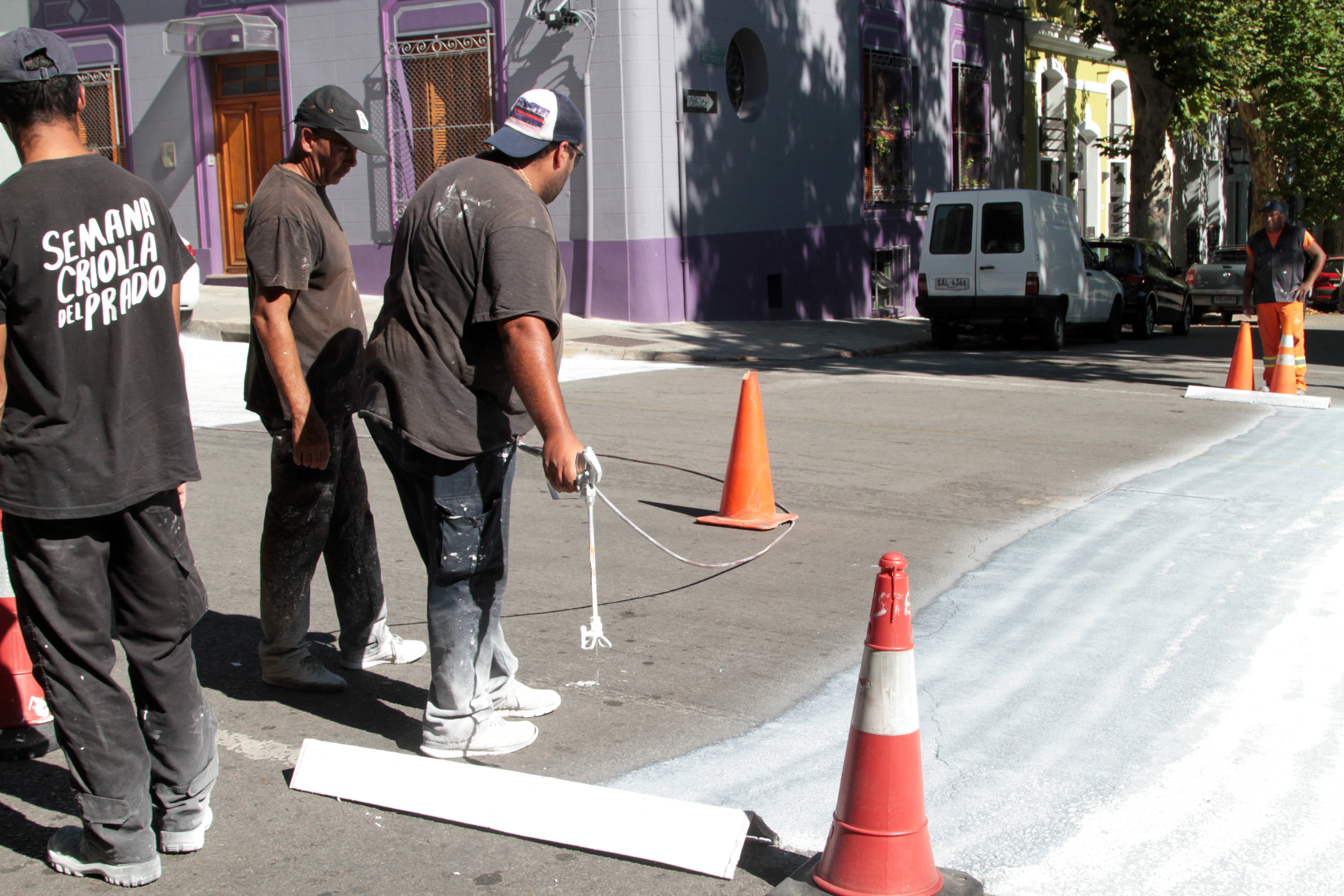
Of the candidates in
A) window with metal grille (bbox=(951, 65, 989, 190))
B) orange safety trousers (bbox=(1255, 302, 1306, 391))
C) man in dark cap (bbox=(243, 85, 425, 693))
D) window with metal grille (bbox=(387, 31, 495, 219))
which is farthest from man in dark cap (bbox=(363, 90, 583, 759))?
window with metal grille (bbox=(951, 65, 989, 190))

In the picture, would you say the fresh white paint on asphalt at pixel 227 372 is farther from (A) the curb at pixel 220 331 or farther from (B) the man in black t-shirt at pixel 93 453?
(B) the man in black t-shirt at pixel 93 453

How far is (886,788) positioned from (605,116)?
16671 millimetres

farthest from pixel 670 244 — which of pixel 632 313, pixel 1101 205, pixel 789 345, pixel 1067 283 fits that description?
pixel 1101 205

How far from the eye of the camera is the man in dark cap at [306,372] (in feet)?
13.6

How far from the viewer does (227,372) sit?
13.9 m

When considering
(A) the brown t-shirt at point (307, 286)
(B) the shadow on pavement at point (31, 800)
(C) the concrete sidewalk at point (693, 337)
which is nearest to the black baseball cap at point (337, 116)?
(A) the brown t-shirt at point (307, 286)

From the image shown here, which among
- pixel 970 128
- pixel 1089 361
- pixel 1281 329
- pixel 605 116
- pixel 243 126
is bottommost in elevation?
pixel 1089 361

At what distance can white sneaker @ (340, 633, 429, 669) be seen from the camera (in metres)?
4.66

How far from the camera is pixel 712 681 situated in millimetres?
4570

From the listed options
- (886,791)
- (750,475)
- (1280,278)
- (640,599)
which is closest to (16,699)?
(640,599)

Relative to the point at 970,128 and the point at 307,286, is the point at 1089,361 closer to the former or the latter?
the point at 970,128

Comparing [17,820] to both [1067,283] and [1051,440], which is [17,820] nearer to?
[1051,440]

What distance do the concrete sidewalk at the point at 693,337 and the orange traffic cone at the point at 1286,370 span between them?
615 cm

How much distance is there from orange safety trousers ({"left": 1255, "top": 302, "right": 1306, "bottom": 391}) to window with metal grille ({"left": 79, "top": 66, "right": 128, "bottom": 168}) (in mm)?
17390
